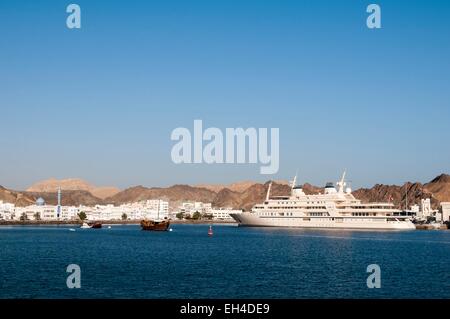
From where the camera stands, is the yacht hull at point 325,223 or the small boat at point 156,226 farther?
the small boat at point 156,226

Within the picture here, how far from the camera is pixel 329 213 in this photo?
141 m

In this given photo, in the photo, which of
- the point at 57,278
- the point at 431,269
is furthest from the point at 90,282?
the point at 431,269

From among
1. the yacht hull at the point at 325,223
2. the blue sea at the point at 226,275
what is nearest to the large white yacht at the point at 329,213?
the yacht hull at the point at 325,223

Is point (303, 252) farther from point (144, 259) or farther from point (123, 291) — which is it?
point (123, 291)

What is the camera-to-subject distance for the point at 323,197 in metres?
143

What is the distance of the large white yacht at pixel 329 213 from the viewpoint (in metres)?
139

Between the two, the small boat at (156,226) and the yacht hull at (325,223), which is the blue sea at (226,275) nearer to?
the yacht hull at (325,223)

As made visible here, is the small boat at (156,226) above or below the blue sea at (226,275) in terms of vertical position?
below

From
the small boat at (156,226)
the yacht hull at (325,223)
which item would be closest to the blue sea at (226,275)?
the yacht hull at (325,223)

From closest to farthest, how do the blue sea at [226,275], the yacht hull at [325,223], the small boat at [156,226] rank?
1. the blue sea at [226,275]
2. the yacht hull at [325,223]
3. the small boat at [156,226]

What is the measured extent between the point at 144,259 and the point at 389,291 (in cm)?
2811

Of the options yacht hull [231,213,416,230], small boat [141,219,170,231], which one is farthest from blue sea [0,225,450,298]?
small boat [141,219,170,231]

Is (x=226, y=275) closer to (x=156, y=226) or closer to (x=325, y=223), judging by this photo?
(x=325, y=223)

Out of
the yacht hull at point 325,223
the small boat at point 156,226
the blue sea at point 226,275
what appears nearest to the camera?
the blue sea at point 226,275
